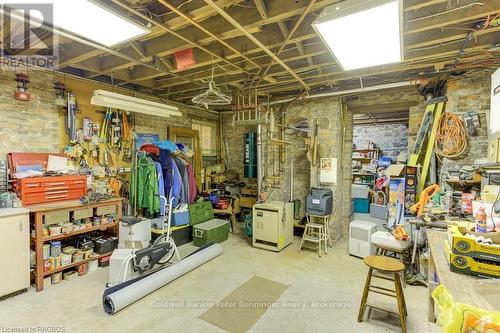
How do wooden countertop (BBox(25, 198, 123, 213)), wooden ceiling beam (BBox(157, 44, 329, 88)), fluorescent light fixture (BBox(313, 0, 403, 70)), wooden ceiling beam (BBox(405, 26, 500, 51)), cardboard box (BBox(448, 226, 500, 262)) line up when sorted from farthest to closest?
wooden ceiling beam (BBox(157, 44, 329, 88))
wooden countertop (BBox(25, 198, 123, 213))
wooden ceiling beam (BBox(405, 26, 500, 51))
fluorescent light fixture (BBox(313, 0, 403, 70))
cardboard box (BBox(448, 226, 500, 262))

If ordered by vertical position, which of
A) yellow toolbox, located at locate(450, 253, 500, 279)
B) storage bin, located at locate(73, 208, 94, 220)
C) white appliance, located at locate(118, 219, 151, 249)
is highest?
yellow toolbox, located at locate(450, 253, 500, 279)

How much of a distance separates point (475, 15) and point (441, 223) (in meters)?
2.09

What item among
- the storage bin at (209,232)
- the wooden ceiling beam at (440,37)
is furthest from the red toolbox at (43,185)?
the wooden ceiling beam at (440,37)

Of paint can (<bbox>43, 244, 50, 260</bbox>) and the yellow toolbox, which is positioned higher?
the yellow toolbox

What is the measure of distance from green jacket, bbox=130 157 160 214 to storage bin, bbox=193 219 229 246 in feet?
2.72

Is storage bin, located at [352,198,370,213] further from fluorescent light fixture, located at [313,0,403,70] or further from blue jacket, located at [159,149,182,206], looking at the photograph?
blue jacket, located at [159,149,182,206]

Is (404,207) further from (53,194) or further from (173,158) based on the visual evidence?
(53,194)

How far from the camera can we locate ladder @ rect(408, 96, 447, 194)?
387cm

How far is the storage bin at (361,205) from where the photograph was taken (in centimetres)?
609

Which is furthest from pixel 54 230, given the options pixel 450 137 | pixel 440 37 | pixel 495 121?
pixel 450 137

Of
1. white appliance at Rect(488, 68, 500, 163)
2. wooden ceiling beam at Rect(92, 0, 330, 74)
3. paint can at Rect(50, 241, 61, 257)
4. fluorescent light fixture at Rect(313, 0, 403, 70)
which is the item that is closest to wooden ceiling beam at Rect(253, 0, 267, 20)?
wooden ceiling beam at Rect(92, 0, 330, 74)

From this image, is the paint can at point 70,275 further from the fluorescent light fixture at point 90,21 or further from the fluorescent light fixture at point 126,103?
the fluorescent light fixture at point 90,21

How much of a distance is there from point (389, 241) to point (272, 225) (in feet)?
5.85

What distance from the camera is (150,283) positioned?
2.90 metres
